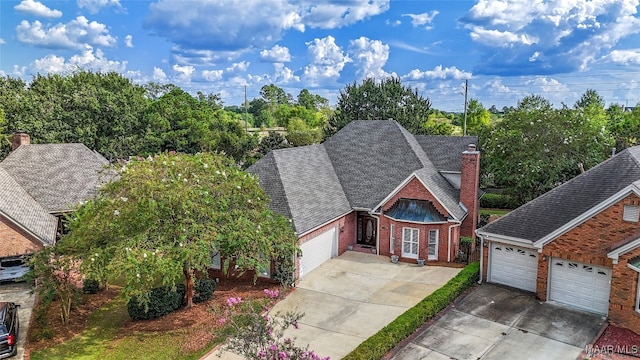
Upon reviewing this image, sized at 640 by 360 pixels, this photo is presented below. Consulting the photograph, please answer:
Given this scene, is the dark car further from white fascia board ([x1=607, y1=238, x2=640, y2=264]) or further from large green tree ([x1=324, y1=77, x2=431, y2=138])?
large green tree ([x1=324, y1=77, x2=431, y2=138])

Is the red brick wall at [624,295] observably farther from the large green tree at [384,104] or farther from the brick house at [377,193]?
the large green tree at [384,104]

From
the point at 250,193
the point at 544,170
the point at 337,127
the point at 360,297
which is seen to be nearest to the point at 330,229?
the point at 360,297

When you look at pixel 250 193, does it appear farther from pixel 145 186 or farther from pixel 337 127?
pixel 337 127

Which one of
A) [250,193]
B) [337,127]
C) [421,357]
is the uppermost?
[337,127]

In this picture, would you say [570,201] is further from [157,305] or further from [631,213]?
[157,305]

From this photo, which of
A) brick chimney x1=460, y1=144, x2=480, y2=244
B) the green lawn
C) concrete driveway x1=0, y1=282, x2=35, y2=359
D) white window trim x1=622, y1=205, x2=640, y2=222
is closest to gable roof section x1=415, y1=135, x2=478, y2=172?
brick chimney x1=460, y1=144, x2=480, y2=244

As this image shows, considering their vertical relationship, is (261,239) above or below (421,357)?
above

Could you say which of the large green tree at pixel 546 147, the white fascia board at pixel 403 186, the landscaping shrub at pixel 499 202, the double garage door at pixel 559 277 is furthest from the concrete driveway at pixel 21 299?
the landscaping shrub at pixel 499 202
